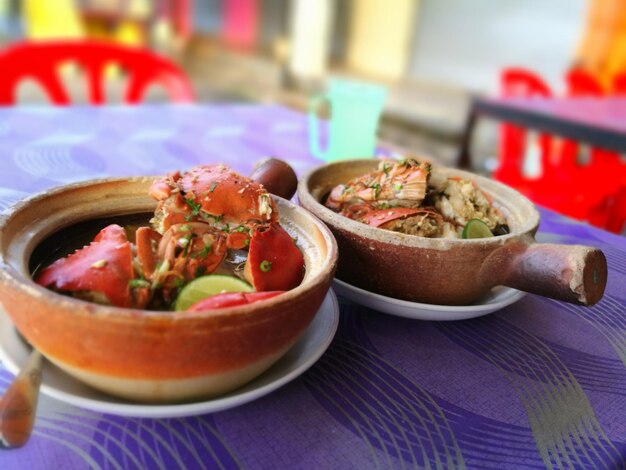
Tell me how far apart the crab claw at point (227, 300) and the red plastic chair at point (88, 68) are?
161cm

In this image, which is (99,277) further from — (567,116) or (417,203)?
(567,116)

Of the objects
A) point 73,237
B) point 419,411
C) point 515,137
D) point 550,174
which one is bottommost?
point 550,174

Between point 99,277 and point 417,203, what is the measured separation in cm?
42

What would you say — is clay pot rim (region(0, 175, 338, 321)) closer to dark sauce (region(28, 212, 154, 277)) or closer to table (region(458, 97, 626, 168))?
dark sauce (region(28, 212, 154, 277))

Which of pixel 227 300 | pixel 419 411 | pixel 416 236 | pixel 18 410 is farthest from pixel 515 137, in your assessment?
pixel 18 410

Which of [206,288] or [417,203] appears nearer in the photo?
[206,288]

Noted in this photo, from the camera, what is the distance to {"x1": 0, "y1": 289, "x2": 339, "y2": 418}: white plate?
439mm

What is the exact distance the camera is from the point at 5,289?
44 centimetres

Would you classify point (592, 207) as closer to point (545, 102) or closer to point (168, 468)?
point (545, 102)

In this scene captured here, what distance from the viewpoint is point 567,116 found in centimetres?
195

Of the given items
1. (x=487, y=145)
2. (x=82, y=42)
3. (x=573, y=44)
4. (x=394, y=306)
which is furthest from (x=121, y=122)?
(x=573, y=44)

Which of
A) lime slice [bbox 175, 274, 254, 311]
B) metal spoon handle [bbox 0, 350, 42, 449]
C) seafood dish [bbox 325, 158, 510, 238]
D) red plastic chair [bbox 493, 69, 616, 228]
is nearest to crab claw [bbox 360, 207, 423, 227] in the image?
seafood dish [bbox 325, 158, 510, 238]

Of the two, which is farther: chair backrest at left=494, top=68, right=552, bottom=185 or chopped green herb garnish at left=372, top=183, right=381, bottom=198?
chair backrest at left=494, top=68, right=552, bottom=185

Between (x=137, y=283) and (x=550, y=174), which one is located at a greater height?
(x=137, y=283)
